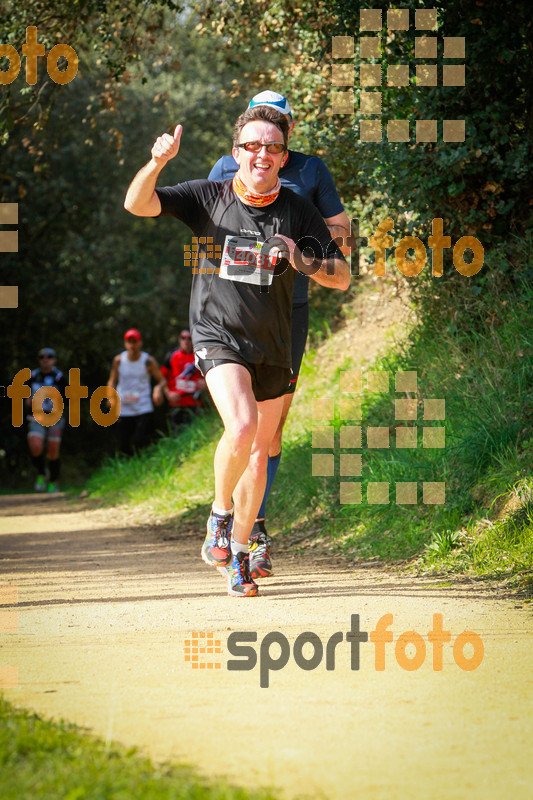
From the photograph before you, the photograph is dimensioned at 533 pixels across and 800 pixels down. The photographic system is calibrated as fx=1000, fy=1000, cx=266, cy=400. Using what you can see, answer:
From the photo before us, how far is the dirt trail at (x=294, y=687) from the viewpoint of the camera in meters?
2.52

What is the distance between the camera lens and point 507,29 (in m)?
7.76

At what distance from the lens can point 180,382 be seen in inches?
539

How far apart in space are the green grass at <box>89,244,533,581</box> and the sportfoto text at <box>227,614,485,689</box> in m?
1.55

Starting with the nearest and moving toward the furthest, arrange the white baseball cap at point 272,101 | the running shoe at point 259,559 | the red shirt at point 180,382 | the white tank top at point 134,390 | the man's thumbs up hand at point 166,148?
the man's thumbs up hand at point 166,148 → the white baseball cap at point 272,101 → the running shoe at point 259,559 → the white tank top at point 134,390 → the red shirt at point 180,382

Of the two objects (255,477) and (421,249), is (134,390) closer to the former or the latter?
(421,249)

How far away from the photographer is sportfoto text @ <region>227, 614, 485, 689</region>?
11.7 ft

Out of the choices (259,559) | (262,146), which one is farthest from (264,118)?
(259,559)

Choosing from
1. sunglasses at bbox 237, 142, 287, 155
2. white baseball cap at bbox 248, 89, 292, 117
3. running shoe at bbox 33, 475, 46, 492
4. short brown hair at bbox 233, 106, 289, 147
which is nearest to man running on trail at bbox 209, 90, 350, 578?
white baseball cap at bbox 248, 89, 292, 117

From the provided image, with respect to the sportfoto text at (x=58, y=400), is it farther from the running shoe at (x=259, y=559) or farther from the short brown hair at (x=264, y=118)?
the short brown hair at (x=264, y=118)

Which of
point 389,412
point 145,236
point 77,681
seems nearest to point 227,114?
point 145,236

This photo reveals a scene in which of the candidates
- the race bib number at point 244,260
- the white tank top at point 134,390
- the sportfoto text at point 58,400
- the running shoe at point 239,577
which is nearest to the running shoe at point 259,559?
the running shoe at point 239,577

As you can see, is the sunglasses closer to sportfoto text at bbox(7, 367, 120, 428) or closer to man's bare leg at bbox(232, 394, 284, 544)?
man's bare leg at bbox(232, 394, 284, 544)

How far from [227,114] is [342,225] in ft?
58.4

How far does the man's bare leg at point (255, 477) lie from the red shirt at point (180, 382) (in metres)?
8.36
